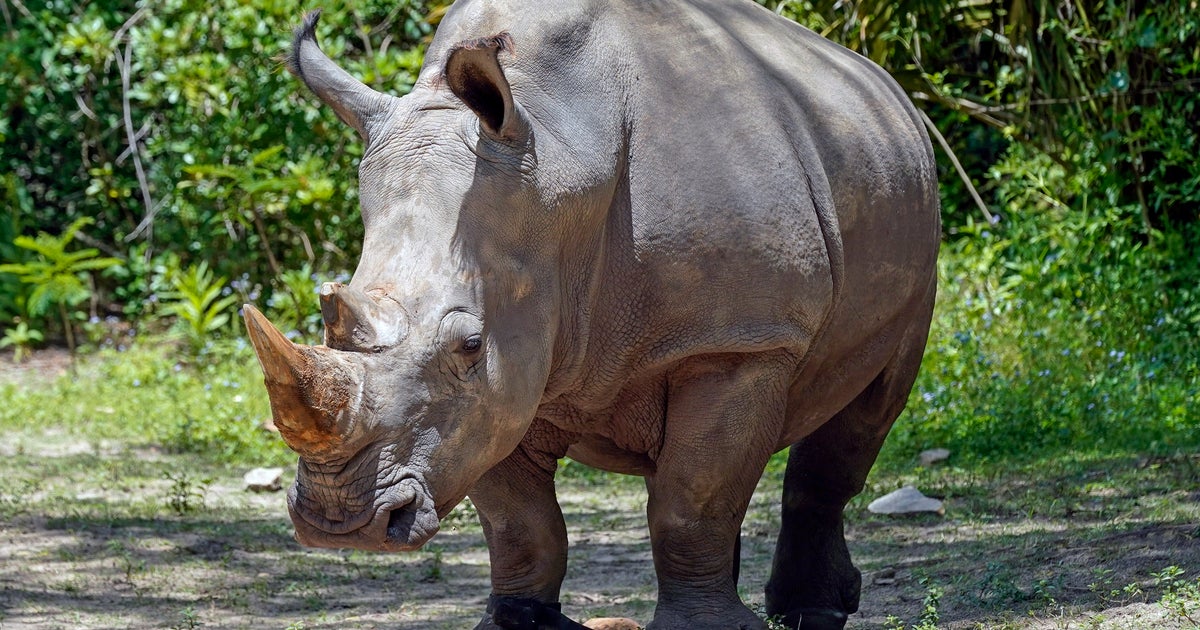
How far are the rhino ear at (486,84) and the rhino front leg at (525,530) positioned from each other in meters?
0.96

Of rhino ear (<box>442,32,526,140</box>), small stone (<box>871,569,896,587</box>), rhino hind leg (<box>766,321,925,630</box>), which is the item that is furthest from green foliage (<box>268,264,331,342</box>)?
rhino ear (<box>442,32,526,140</box>)

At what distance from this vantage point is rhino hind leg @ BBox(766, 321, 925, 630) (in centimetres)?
466

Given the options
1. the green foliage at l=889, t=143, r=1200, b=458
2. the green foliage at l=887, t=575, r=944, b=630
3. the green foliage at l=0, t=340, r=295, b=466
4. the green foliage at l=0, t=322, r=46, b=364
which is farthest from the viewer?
the green foliage at l=0, t=322, r=46, b=364

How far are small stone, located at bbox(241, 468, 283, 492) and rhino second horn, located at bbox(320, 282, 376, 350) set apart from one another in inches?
162

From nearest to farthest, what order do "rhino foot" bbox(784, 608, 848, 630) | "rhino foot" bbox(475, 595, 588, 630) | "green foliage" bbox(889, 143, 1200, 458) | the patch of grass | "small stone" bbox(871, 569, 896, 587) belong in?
"rhino foot" bbox(475, 595, 588, 630) < "rhino foot" bbox(784, 608, 848, 630) < "small stone" bbox(871, 569, 896, 587) < the patch of grass < "green foliage" bbox(889, 143, 1200, 458)

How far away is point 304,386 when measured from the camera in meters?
2.99

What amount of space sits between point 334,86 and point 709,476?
1323 mm

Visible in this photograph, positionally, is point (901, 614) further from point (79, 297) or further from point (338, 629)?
point (79, 297)

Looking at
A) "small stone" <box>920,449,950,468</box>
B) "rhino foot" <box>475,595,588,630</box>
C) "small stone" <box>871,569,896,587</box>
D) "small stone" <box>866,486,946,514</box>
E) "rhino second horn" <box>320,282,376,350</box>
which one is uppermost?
"rhino second horn" <box>320,282,376,350</box>

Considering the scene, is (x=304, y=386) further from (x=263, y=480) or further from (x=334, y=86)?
(x=263, y=480)

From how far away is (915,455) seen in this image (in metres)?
7.34

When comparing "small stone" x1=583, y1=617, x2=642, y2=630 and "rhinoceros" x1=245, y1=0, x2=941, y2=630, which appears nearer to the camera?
"rhinoceros" x1=245, y1=0, x2=941, y2=630

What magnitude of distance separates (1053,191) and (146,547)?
225 inches

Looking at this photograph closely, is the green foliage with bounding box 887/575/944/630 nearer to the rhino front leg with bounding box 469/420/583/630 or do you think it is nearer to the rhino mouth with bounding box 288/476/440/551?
the rhino front leg with bounding box 469/420/583/630
